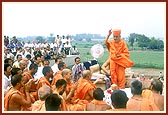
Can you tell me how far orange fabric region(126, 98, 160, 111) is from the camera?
734 cm

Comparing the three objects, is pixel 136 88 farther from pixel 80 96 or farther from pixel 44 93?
pixel 44 93

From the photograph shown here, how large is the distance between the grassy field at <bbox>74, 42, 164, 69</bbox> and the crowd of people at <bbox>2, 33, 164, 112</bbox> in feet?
0.36

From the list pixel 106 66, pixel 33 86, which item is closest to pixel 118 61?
pixel 106 66

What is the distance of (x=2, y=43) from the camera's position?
8445 millimetres

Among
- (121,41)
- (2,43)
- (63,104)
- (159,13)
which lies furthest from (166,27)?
(2,43)

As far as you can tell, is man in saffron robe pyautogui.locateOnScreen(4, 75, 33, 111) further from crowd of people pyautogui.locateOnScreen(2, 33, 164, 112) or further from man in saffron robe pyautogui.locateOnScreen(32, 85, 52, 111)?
man in saffron robe pyautogui.locateOnScreen(32, 85, 52, 111)

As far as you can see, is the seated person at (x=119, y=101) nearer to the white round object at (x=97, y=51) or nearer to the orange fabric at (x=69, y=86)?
the orange fabric at (x=69, y=86)

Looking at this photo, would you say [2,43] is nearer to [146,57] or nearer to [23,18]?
[23,18]

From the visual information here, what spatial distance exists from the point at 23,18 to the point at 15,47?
0.55m

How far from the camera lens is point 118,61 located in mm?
8484

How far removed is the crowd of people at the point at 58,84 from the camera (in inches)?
296

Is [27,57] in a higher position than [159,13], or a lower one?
lower

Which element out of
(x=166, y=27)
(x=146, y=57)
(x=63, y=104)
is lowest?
(x=63, y=104)

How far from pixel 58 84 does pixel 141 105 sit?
1477 millimetres
